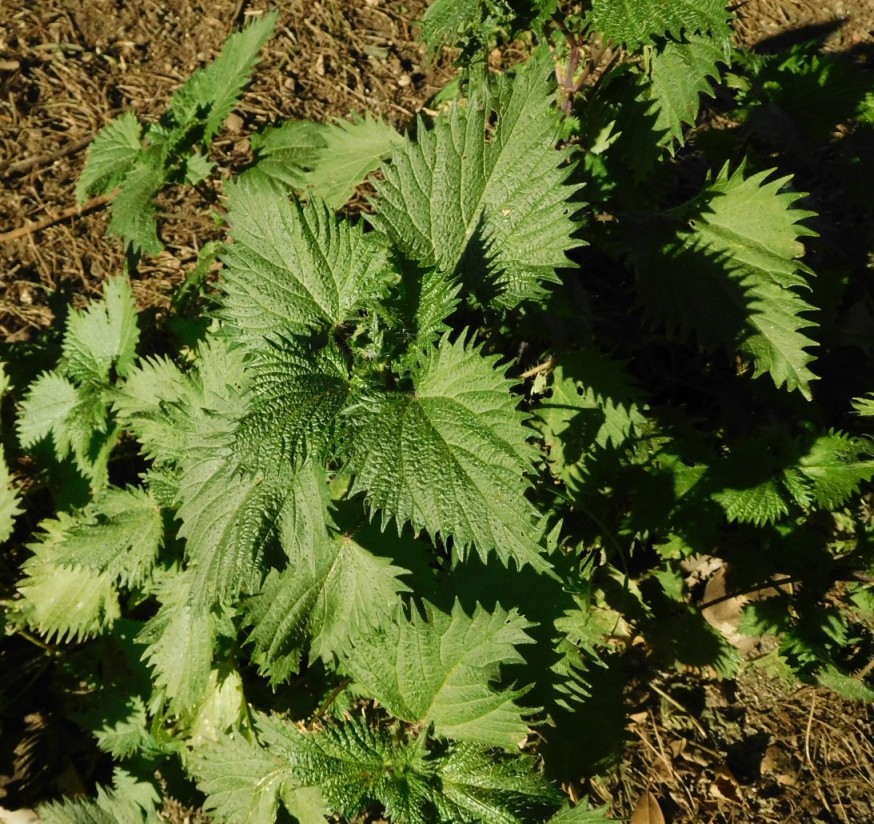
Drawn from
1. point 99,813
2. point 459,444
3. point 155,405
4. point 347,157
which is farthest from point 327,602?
point 347,157

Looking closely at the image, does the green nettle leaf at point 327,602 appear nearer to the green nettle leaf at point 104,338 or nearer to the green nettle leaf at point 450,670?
the green nettle leaf at point 450,670

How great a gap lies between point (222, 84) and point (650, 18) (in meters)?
1.53

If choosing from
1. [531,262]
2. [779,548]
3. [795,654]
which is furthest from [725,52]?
[795,654]

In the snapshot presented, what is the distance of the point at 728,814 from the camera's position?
8.55 feet

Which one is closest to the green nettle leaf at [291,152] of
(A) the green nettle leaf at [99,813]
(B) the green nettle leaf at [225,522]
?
(B) the green nettle leaf at [225,522]

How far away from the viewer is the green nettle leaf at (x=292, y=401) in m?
1.53

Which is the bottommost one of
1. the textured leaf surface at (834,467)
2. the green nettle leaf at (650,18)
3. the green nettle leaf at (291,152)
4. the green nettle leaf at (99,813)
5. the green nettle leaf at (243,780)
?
the green nettle leaf at (99,813)

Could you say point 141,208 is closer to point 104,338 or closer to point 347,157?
point 104,338

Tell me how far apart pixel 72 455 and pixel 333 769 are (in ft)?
5.57

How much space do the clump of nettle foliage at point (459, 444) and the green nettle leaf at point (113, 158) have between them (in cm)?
2

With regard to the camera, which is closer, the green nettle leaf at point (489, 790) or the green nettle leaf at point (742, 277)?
the green nettle leaf at point (489, 790)

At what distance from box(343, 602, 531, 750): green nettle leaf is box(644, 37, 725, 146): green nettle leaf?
146cm

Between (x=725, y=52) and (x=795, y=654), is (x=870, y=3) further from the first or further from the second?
(x=795, y=654)

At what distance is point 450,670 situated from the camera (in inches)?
72.5
